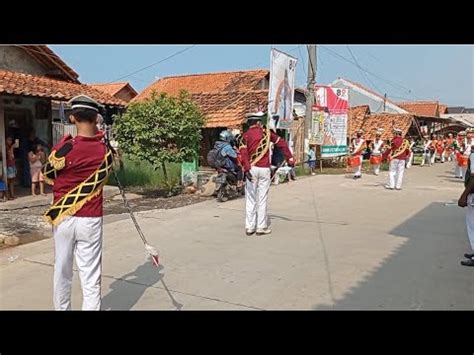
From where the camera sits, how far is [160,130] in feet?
A: 37.6

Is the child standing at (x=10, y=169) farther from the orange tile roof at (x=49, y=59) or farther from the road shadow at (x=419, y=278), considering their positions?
the road shadow at (x=419, y=278)

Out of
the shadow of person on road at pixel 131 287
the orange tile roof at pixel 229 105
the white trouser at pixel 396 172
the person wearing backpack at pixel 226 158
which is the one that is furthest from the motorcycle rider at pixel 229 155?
the orange tile roof at pixel 229 105

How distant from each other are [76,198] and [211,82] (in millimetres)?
23618

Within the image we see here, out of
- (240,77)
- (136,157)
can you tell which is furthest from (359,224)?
(240,77)

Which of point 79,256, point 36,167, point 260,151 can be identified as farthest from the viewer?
point 36,167

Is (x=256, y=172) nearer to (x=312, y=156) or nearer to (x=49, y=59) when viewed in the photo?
(x=49, y=59)

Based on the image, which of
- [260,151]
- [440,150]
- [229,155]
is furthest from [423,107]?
[260,151]

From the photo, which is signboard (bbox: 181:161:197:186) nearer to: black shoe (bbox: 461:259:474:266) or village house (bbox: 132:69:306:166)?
village house (bbox: 132:69:306:166)

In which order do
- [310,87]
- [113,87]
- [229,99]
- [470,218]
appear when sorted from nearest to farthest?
1. [470,218]
2. [310,87]
3. [229,99]
4. [113,87]

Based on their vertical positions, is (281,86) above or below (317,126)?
above

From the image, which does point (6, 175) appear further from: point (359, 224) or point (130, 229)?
point (359, 224)

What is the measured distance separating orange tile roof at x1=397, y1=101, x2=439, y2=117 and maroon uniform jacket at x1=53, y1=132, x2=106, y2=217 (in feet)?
134

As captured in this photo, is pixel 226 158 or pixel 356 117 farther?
pixel 356 117

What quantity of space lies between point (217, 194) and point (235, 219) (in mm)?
2510
